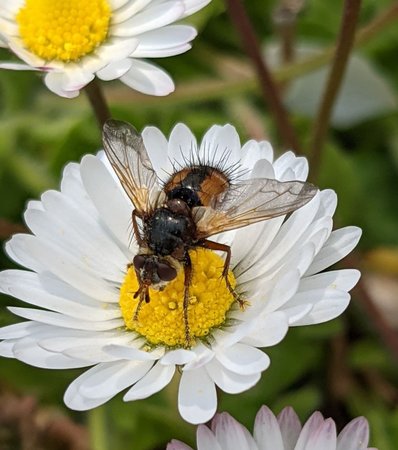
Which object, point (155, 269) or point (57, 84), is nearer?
point (155, 269)

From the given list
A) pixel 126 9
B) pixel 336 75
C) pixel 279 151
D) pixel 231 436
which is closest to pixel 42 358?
pixel 231 436

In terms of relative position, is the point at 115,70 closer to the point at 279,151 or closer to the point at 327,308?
the point at 327,308

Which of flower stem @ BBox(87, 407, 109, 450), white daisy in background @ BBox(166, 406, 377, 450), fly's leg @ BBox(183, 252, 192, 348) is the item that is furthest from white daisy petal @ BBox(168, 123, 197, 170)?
flower stem @ BBox(87, 407, 109, 450)

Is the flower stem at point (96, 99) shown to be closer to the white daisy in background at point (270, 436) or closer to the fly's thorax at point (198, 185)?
the fly's thorax at point (198, 185)

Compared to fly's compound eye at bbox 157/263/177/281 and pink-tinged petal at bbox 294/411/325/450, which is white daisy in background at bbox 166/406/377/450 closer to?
pink-tinged petal at bbox 294/411/325/450

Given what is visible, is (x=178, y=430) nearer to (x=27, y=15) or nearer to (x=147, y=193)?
(x=147, y=193)

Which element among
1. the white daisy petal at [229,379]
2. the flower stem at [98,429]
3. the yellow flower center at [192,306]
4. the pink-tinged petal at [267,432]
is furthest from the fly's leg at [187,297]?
the flower stem at [98,429]
